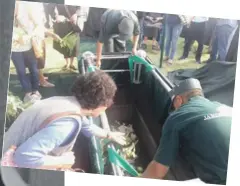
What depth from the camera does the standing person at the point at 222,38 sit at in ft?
5.04

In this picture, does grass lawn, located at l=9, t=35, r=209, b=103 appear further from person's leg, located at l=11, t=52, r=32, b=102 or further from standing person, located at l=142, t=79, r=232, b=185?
standing person, located at l=142, t=79, r=232, b=185

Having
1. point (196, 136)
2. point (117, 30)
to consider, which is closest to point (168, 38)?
point (117, 30)

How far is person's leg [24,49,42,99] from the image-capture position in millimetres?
1587

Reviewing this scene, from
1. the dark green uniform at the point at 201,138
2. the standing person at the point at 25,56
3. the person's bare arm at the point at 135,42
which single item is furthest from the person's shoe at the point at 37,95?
the dark green uniform at the point at 201,138

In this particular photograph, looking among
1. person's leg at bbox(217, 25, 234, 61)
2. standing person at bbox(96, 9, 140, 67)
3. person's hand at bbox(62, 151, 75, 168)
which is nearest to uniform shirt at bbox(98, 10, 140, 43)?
standing person at bbox(96, 9, 140, 67)

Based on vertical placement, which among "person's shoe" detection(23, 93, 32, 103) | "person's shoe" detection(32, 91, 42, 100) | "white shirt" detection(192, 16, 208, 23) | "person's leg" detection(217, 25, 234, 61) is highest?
"white shirt" detection(192, 16, 208, 23)

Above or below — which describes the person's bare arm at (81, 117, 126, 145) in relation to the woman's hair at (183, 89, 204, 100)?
below

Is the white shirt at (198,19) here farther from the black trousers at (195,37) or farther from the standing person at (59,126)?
the standing person at (59,126)

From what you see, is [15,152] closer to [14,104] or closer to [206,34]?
[14,104]

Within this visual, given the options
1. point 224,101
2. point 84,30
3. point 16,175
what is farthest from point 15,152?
point 224,101

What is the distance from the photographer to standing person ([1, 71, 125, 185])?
155cm

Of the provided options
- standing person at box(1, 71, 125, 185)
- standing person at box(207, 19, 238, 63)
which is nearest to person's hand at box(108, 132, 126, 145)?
standing person at box(1, 71, 125, 185)

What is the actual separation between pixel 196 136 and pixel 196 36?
16.7 inches

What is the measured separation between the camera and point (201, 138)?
4.99 ft
